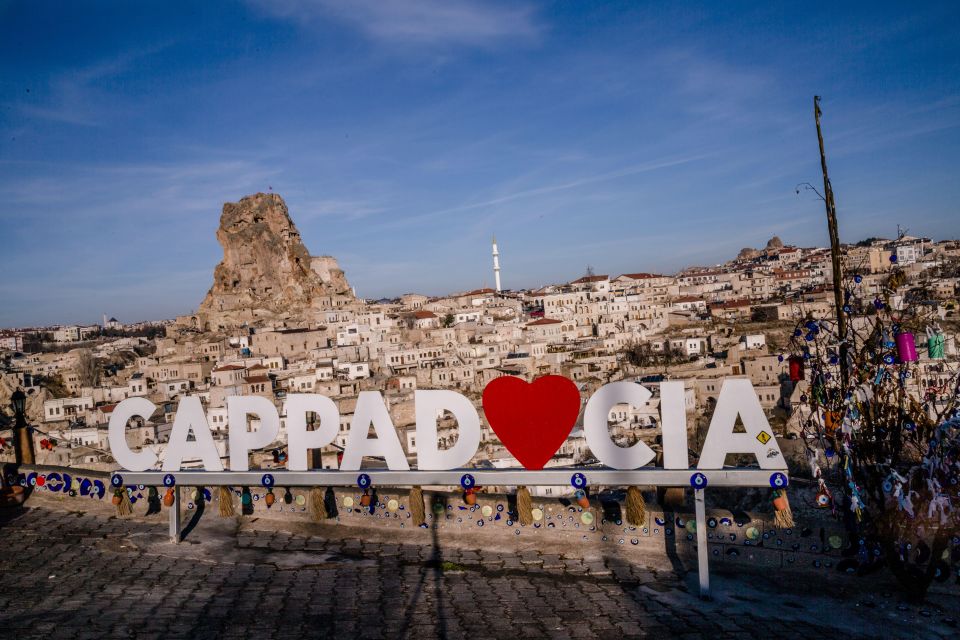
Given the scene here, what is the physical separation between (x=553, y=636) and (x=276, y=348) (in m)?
68.6

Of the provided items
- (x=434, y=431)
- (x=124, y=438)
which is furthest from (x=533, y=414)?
(x=124, y=438)

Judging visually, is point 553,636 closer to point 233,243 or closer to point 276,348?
point 276,348

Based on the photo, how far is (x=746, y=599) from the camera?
7207mm

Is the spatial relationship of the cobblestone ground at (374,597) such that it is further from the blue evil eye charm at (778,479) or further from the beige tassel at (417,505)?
the blue evil eye charm at (778,479)

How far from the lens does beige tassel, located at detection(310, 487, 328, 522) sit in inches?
367

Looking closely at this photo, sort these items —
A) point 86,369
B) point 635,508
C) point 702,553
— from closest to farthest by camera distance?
1. point 702,553
2. point 635,508
3. point 86,369

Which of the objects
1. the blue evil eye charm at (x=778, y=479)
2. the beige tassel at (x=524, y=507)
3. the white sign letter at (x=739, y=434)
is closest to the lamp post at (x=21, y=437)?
the beige tassel at (x=524, y=507)

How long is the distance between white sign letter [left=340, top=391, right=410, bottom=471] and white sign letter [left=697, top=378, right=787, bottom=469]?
3253mm

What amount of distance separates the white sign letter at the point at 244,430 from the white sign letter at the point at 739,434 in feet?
15.7

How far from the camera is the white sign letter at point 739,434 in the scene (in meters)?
7.33

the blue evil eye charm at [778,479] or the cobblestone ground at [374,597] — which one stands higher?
the blue evil eye charm at [778,479]

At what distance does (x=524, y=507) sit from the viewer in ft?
28.5

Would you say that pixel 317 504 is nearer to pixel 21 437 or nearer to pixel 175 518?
pixel 175 518

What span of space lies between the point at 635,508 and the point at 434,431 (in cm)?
232
